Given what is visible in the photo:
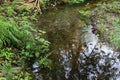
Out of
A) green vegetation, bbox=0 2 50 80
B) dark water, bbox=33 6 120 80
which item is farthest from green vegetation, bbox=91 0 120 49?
green vegetation, bbox=0 2 50 80

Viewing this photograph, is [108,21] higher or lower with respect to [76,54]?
lower

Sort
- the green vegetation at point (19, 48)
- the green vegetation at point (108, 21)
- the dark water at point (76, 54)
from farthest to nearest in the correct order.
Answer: the green vegetation at point (108, 21), the green vegetation at point (19, 48), the dark water at point (76, 54)

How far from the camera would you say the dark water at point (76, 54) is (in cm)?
693

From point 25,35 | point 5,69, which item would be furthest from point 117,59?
point 5,69

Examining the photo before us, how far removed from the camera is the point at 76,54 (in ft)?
26.8

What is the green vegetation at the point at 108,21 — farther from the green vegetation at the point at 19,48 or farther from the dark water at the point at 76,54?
the green vegetation at the point at 19,48

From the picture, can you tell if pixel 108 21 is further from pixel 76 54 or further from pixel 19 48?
pixel 19 48

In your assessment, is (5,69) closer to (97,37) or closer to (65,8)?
(97,37)

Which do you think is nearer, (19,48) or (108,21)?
(19,48)

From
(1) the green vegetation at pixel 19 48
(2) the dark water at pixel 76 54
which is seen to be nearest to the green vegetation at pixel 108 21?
(2) the dark water at pixel 76 54

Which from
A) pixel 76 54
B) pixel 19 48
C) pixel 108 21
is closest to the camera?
pixel 19 48

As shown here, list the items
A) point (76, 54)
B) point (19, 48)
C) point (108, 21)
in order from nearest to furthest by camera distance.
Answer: point (19, 48), point (76, 54), point (108, 21)

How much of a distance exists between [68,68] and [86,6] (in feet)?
25.5

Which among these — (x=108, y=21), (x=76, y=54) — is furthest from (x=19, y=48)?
(x=108, y=21)
